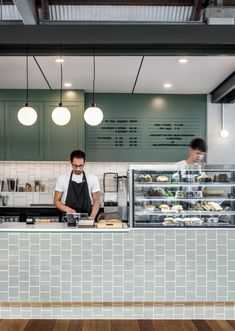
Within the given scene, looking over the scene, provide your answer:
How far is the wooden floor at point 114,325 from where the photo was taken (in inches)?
158

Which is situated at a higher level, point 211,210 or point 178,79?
point 178,79

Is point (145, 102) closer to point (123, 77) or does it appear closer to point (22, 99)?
point (123, 77)

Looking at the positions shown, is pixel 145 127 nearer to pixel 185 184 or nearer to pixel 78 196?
pixel 78 196

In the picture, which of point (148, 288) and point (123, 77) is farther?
point (123, 77)

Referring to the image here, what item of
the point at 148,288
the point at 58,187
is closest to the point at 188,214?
the point at 148,288

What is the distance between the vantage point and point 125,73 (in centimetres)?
618

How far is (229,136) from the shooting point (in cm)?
748

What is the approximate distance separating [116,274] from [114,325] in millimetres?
451

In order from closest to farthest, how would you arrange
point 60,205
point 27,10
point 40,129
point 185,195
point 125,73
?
point 185,195 → point 27,10 → point 60,205 → point 125,73 → point 40,129

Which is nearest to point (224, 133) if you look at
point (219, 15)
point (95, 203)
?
point (219, 15)

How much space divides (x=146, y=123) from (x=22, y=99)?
2.01 m

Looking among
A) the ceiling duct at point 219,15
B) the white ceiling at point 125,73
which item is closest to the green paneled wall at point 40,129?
the white ceiling at point 125,73

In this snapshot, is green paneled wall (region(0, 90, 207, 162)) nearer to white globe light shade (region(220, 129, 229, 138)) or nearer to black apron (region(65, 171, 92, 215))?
white globe light shade (region(220, 129, 229, 138))

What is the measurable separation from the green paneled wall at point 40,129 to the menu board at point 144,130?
0.34 meters
